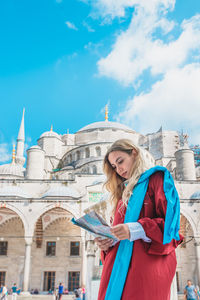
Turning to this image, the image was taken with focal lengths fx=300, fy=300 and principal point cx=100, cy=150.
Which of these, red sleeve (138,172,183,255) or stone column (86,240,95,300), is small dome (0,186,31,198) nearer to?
stone column (86,240,95,300)

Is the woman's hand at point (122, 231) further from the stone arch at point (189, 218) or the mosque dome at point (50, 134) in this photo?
the mosque dome at point (50, 134)

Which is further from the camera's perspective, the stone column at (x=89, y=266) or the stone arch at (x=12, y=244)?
the stone arch at (x=12, y=244)

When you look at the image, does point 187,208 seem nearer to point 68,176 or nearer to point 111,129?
point 68,176

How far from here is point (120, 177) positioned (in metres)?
2.46

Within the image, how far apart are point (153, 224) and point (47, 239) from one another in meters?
19.5

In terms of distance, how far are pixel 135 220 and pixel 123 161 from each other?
1.67 feet

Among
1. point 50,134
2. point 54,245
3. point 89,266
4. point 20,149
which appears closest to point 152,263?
point 89,266

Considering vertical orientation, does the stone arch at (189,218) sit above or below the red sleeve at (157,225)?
above

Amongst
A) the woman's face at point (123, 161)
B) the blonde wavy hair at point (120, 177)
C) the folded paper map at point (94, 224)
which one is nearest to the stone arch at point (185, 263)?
the blonde wavy hair at point (120, 177)

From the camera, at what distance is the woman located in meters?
1.75

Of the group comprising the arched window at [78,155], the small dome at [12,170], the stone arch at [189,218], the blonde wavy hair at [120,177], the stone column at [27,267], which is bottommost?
the stone column at [27,267]

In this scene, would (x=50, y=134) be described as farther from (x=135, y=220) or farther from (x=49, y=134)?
(x=135, y=220)

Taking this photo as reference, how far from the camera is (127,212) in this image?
2.02 meters

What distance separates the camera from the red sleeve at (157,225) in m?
1.77
